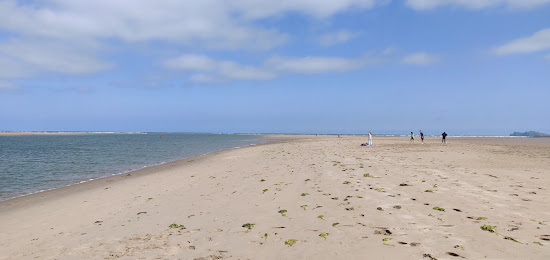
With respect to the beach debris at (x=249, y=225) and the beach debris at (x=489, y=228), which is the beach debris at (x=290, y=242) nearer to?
the beach debris at (x=249, y=225)

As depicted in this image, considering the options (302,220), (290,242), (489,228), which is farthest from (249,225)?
(489,228)

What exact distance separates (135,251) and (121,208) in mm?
4964

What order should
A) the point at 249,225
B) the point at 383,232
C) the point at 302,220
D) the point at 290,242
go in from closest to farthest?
the point at 290,242 < the point at 383,232 < the point at 249,225 < the point at 302,220

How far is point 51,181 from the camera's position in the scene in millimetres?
18562

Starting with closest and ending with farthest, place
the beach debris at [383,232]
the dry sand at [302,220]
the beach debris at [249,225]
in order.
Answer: the dry sand at [302,220] < the beach debris at [383,232] < the beach debris at [249,225]

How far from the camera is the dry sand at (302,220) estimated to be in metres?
5.54

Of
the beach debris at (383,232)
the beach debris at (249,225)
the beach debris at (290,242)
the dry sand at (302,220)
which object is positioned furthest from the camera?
the beach debris at (249,225)

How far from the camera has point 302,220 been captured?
746 centimetres

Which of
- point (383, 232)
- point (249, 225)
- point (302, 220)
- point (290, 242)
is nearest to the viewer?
point (290, 242)

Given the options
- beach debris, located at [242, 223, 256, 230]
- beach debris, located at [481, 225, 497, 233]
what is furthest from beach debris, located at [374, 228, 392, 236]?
beach debris, located at [242, 223, 256, 230]

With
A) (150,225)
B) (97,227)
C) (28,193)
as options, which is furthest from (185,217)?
(28,193)

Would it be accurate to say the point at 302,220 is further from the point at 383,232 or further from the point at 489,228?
the point at 489,228

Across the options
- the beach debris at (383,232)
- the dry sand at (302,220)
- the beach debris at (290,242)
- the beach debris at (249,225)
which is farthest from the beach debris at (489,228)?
the beach debris at (249,225)

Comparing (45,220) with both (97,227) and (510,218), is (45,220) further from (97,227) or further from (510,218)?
(510,218)
